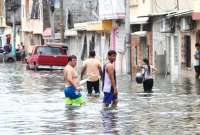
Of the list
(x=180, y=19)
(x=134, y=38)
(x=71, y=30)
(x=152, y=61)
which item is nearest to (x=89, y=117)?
(x=180, y=19)

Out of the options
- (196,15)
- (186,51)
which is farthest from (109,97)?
(186,51)

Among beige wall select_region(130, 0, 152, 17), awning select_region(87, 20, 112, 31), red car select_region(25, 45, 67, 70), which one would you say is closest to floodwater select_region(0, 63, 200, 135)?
beige wall select_region(130, 0, 152, 17)

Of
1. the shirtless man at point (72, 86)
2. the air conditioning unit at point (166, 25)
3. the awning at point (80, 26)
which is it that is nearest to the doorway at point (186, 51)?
the air conditioning unit at point (166, 25)

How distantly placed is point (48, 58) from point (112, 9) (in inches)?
204

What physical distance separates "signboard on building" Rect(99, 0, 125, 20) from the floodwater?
23371mm

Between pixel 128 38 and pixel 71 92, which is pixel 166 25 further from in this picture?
pixel 71 92

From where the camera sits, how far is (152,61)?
47.6 meters

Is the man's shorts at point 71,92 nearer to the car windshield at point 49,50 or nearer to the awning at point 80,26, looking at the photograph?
the car windshield at point 49,50

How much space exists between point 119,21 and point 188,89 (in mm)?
26060

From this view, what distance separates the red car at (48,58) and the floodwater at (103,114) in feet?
81.7

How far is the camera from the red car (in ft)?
175

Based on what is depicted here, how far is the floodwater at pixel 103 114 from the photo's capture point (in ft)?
50.6

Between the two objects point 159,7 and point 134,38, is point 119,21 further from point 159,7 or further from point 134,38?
point 159,7

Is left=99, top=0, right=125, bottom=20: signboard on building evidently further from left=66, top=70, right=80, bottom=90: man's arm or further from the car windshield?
left=66, top=70, right=80, bottom=90: man's arm
